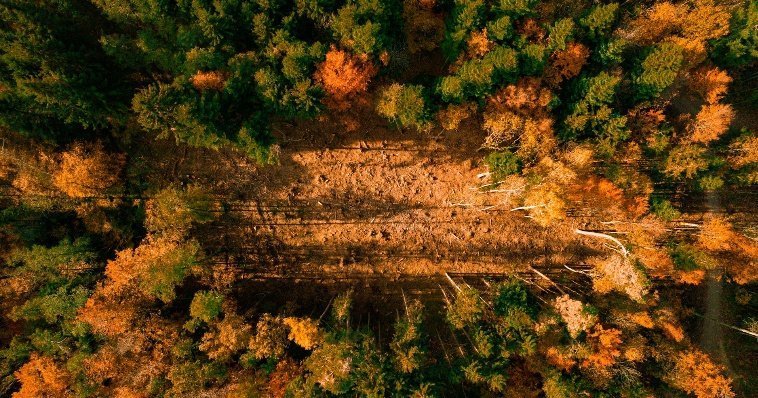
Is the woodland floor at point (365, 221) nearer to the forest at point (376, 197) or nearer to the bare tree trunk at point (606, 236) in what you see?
the forest at point (376, 197)

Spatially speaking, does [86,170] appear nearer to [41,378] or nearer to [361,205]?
[41,378]

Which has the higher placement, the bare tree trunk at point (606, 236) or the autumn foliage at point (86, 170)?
the autumn foliage at point (86, 170)

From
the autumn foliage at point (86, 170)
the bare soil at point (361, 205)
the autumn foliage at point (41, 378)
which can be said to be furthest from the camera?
the bare soil at point (361, 205)

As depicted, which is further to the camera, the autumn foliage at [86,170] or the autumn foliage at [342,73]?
the autumn foliage at [86,170]

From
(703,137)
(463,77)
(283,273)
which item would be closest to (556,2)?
(463,77)

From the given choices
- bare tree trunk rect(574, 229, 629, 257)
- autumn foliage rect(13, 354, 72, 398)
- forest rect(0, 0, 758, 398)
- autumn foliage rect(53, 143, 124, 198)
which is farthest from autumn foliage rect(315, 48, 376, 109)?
autumn foliage rect(13, 354, 72, 398)

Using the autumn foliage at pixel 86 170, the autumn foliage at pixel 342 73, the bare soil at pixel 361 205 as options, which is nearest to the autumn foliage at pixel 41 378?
the autumn foliage at pixel 86 170

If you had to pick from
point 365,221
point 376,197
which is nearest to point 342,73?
point 376,197

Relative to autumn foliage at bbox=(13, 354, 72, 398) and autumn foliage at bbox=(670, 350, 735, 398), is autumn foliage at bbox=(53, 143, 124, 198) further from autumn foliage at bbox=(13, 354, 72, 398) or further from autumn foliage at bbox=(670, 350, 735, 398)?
autumn foliage at bbox=(670, 350, 735, 398)

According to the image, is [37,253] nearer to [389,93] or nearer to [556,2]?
[389,93]
